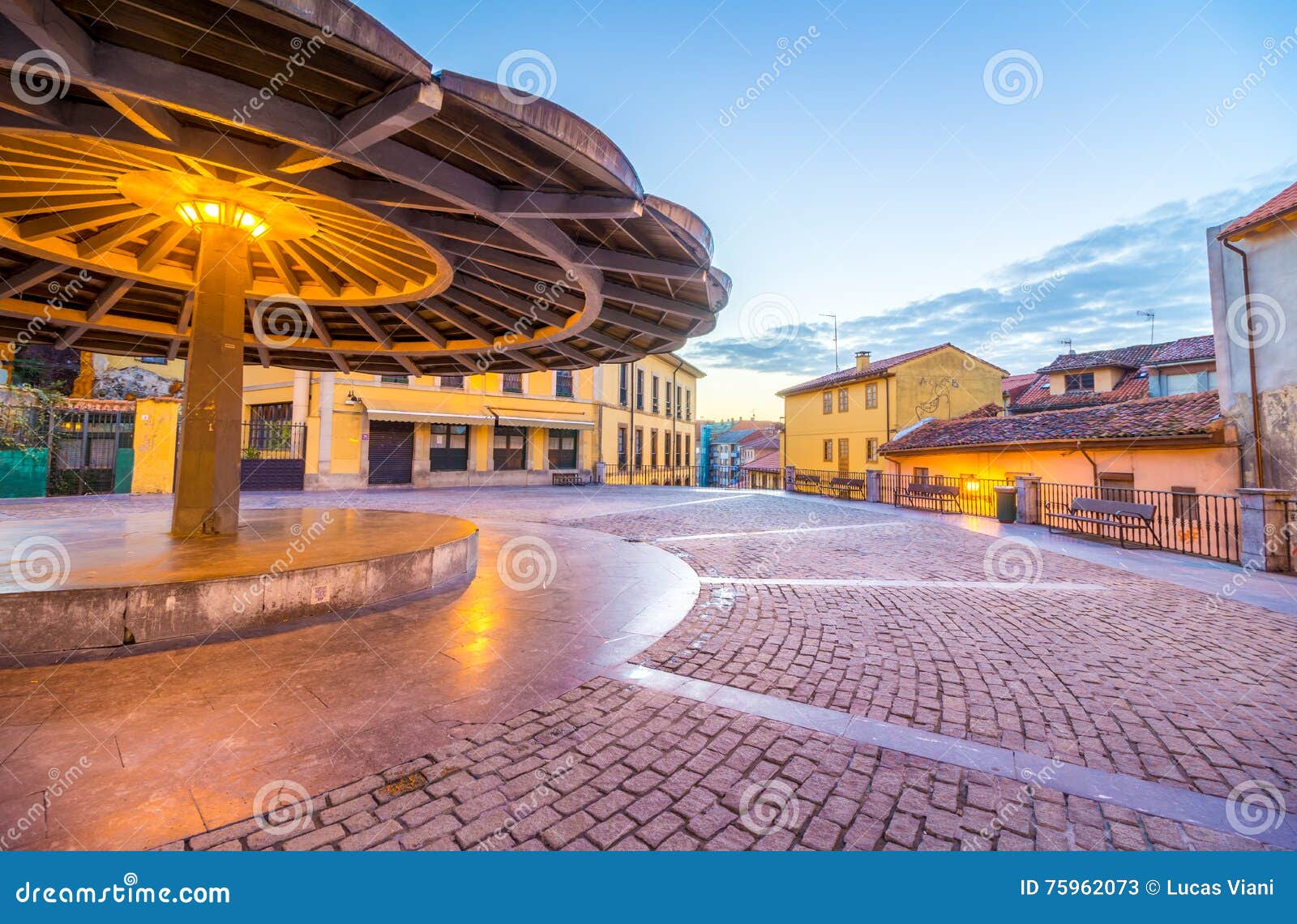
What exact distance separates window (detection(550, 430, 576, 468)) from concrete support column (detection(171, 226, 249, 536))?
20923 mm

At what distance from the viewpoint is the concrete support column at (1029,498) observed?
46.1ft

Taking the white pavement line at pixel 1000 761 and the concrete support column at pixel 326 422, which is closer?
the white pavement line at pixel 1000 761

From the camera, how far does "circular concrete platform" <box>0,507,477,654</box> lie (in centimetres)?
388

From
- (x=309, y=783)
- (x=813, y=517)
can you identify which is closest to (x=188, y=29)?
(x=309, y=783)

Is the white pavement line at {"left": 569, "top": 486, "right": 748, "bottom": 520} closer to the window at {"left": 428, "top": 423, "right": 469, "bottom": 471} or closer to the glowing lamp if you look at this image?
the glowing lamp

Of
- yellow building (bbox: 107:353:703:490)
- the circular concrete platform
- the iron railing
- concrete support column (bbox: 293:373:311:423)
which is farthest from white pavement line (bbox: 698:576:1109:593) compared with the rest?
concrete support column (bbox: 293:373:311:423)

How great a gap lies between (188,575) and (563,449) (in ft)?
77.7

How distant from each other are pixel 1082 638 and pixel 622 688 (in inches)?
181

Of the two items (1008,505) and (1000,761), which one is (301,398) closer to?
(1000,761)

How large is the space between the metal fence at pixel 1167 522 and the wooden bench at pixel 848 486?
789 cm

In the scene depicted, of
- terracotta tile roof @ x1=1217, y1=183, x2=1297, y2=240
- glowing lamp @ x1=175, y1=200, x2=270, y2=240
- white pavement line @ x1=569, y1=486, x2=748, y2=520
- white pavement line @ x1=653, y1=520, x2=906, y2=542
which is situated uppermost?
terracotta tile roof @ x1=1217, y1=183, x2=1297, y2=240

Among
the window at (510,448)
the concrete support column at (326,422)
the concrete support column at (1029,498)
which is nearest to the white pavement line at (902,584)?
the concrete support column at (1029,498)

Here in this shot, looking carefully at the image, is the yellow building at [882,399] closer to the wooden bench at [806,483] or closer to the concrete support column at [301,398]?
the wooden bench at [806,483]

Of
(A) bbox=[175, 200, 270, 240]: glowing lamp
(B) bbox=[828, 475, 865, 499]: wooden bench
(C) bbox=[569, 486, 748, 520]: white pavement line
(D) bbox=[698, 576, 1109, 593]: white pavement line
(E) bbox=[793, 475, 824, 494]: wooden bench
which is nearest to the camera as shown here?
(A) bbox=[175, 200, 270, 240]: glowing lamp
